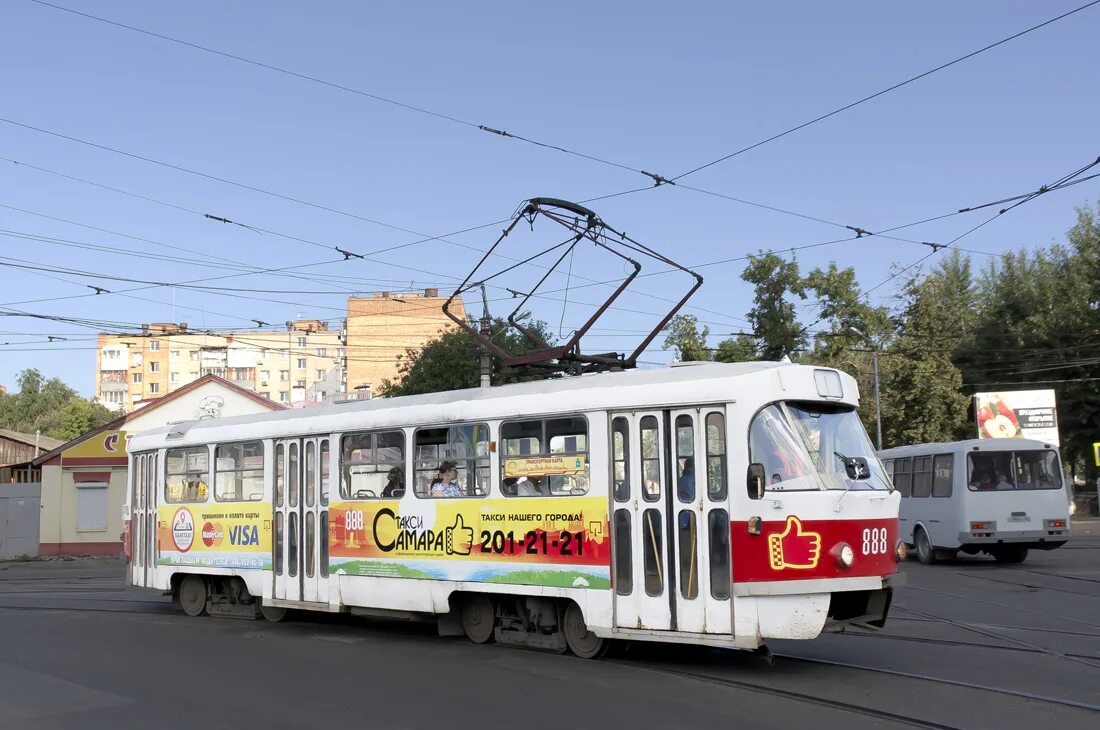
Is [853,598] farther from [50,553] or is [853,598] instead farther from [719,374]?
[50,553]

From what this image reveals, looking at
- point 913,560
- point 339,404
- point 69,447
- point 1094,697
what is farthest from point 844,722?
point 69,447

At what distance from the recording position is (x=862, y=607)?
402 inches

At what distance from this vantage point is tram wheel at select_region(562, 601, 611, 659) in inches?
432

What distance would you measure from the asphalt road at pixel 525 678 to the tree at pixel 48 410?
80.0m

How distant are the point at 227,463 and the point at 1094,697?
11310 mm

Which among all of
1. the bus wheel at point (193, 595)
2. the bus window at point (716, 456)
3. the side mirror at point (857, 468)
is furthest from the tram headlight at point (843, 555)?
the bus wheel at point (193, 595)

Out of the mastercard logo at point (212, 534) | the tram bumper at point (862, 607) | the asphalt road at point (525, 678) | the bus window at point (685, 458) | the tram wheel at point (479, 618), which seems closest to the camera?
the asphalt road at point (525, 678)

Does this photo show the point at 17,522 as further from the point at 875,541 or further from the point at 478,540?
the point at 875,541

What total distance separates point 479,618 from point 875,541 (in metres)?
4.57

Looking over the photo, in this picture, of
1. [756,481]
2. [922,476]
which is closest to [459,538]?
[756,481]

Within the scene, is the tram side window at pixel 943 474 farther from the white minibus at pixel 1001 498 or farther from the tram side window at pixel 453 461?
the tram side window at pixel 453 461

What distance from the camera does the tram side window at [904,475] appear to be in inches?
1070

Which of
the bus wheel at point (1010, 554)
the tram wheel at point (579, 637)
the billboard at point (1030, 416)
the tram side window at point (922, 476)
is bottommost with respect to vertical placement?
the bus wheel at point (1010, 554)

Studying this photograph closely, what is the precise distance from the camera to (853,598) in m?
10.2
